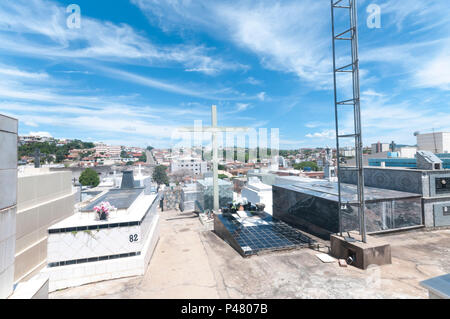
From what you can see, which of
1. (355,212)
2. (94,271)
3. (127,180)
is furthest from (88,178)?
(355,212)

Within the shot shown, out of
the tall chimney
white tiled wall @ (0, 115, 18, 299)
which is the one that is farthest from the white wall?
white tiled wall @ (0, 115, 18, 299)

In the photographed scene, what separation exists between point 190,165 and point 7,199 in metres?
102

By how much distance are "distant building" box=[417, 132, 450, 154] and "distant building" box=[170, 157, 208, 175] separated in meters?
87.5

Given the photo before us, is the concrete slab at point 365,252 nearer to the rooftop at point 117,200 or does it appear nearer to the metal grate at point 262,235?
the metal grate at point 262,235

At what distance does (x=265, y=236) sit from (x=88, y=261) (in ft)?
38.5

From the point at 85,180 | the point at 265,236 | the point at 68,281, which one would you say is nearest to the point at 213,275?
the point at 265,236

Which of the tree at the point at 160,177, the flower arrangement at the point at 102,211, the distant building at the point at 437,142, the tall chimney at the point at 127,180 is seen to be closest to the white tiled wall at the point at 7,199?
the flower arrangement at the point at 102,211

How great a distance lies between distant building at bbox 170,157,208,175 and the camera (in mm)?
104312

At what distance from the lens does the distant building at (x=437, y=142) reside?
63.2m

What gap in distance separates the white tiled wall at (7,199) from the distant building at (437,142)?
9077 centimetres

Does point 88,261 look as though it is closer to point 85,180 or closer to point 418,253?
point 418,253

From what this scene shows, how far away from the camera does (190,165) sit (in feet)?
349

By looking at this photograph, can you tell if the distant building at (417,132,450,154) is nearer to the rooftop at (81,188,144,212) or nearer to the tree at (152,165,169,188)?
the rooftop at (81,188,144,212)
